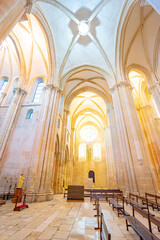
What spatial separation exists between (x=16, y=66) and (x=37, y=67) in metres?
2.66

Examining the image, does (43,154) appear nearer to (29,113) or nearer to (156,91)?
(29,113)

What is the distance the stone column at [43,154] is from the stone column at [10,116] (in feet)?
9.02

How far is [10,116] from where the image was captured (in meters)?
9.60

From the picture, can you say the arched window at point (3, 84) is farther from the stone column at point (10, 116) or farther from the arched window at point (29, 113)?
the arched window at point (29, 113)

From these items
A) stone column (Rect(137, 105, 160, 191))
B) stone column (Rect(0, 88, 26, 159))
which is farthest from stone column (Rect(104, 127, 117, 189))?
stone column (Rect(0, 88, 26, 159))

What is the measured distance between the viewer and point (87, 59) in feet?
40.7

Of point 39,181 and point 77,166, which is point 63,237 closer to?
point 39,181

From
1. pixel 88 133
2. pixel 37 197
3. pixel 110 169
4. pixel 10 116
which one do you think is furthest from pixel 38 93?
pixel 88 133

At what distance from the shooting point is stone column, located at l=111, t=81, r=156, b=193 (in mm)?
6250

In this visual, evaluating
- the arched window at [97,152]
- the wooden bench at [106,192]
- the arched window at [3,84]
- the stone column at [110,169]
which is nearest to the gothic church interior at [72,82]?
the arched window at [3,84]

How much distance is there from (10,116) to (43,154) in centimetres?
491

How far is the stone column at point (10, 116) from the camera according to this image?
8587mm

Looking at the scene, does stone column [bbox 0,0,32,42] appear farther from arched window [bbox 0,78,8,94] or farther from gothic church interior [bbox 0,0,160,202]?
→ arched window [bbox 0,78,8,94]

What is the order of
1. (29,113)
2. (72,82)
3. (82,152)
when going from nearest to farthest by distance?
(29,113)
(72,82)
(82,152)
